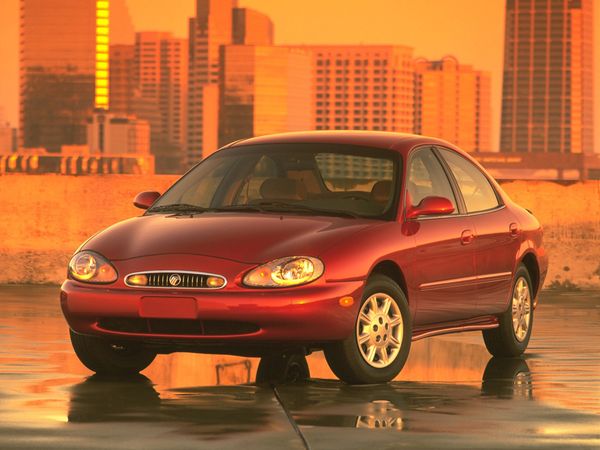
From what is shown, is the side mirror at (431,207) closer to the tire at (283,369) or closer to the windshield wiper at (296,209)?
the windshield wiper at (296,209)

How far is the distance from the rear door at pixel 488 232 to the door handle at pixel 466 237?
0.20 ft

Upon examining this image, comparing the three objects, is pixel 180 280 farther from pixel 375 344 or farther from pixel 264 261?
pixel 375 344

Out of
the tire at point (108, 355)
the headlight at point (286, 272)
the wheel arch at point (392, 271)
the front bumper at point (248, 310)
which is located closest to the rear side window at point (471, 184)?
the wheel arch at point (392, 271)

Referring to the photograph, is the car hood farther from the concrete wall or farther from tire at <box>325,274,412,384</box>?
the concrete wall

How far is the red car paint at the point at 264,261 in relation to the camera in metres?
8.02

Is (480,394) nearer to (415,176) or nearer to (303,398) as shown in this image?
(303,398)

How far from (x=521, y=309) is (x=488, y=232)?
2.74ft

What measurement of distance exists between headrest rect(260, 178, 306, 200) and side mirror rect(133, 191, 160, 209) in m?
0.80

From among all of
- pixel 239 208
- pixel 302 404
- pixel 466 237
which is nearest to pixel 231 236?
pixel 239 208

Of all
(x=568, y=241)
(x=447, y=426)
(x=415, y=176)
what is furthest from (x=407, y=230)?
(x=568, y=241)

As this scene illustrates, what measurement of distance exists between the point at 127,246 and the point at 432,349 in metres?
3.37

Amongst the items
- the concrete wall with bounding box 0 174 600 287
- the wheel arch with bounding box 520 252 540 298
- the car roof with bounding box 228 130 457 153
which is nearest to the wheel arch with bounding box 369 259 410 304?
the car roof with bounding box 228 130 457 153

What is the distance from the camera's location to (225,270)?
8047mm

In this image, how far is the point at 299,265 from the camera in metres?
8.10
